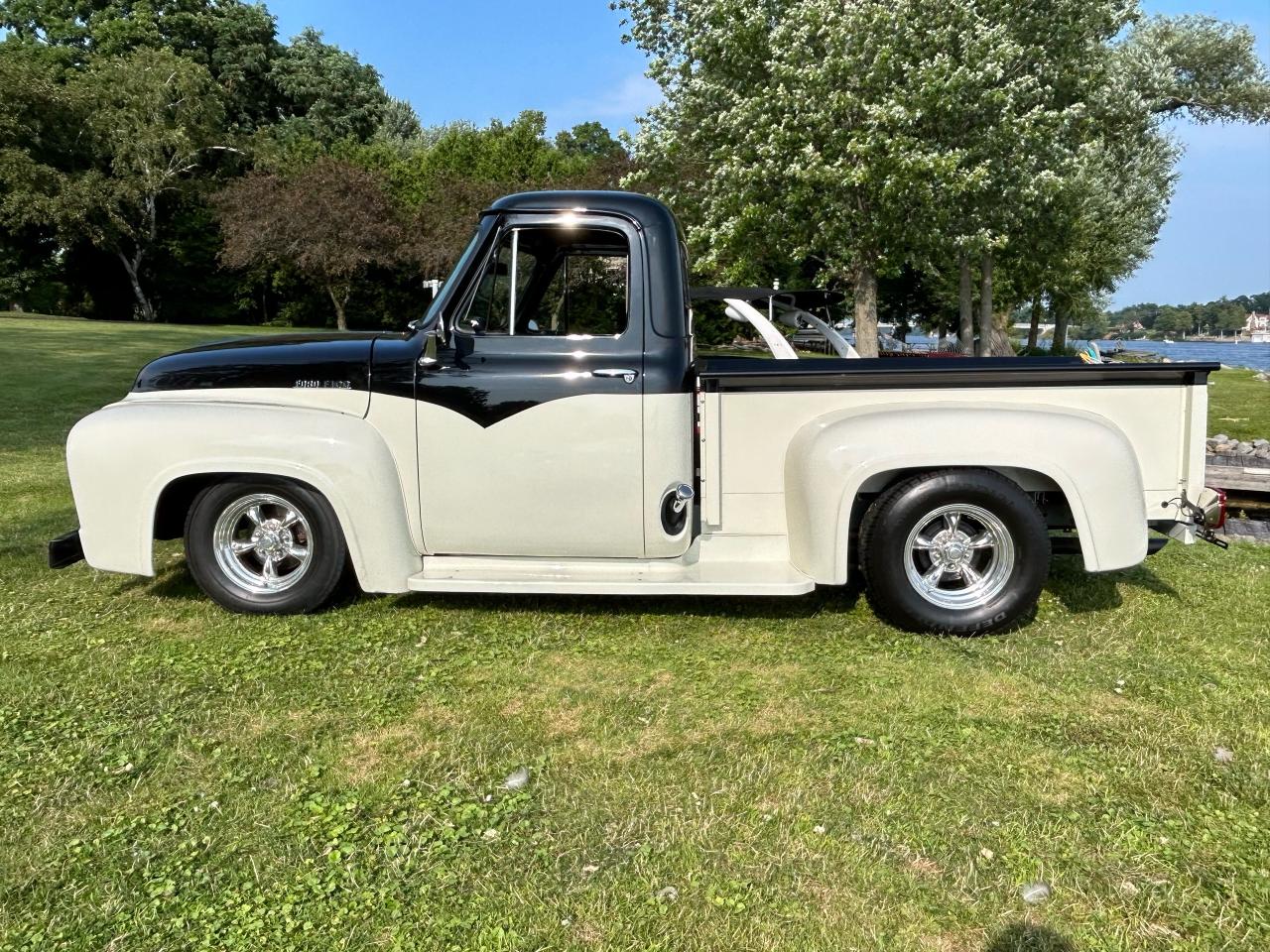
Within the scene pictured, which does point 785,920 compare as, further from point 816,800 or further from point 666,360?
point 666,360

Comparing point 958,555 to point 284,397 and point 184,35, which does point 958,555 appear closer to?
point 284,397

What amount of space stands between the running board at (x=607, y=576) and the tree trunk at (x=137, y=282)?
4205 centimetres

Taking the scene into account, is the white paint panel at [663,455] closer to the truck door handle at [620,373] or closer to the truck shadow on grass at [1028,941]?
the truck door handle at [620,373]

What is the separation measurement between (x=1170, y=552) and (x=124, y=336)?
2778 centimetres

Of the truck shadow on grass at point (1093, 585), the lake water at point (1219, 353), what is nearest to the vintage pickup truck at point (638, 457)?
the truck shadow on grass at point (1093, 585)

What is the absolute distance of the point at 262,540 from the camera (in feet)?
14.9

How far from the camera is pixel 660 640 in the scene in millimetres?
4250

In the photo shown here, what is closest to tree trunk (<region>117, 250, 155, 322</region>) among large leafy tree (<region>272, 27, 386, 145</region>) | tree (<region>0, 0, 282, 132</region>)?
tree (<region>0, 0, 282, 132</region>)

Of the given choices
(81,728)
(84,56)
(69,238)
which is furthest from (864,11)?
(84,56)

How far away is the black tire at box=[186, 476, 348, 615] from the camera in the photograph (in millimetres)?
4395

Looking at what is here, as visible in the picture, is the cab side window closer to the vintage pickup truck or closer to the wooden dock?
the vintage pickup truck

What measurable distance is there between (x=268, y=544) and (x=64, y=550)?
1053 mm

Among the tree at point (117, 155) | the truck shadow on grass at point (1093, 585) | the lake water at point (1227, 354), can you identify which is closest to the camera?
the truck shadow on grass at point (1093, 585)

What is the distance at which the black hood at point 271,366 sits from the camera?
436cm
